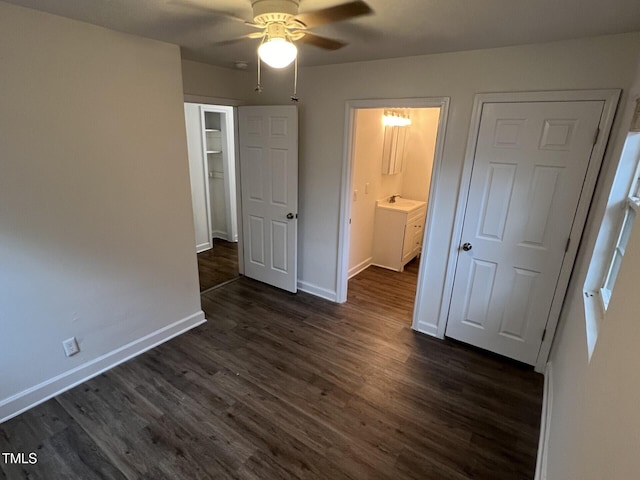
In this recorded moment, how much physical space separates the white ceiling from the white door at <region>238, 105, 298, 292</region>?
0.97 m

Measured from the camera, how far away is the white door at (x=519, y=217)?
2178mm

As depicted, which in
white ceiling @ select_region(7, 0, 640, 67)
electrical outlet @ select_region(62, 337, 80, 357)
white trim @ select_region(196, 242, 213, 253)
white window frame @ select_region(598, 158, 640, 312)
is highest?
white ceiling @ select_region(7, 0, 640, 67)

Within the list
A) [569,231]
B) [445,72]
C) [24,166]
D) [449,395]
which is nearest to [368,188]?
[445,72]

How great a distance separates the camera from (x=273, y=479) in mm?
1738

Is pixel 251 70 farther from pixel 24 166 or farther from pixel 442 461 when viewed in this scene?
pixel 442 461

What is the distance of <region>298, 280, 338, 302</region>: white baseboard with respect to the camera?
3.61 metres

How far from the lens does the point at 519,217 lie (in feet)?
7.93

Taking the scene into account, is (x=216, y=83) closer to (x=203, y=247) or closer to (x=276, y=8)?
(x=276, y=8)

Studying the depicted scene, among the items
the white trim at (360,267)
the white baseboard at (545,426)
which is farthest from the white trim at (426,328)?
the white trim at (360,267)

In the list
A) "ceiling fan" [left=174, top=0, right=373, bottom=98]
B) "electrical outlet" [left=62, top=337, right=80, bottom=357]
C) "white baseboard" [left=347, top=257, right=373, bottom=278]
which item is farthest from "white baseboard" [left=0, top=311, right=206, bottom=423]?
"ceiling fan" [left=174, top=0, right=373, bottom=98]

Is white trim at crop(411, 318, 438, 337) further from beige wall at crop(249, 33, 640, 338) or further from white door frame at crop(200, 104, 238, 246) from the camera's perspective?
white door frame at crop(200, 104, 238, 246)

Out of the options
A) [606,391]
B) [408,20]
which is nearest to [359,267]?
[408,20]

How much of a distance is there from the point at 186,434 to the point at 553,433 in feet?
6.68

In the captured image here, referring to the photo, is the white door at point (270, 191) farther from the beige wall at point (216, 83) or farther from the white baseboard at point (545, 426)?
the white baseboard at point (545, 426)
